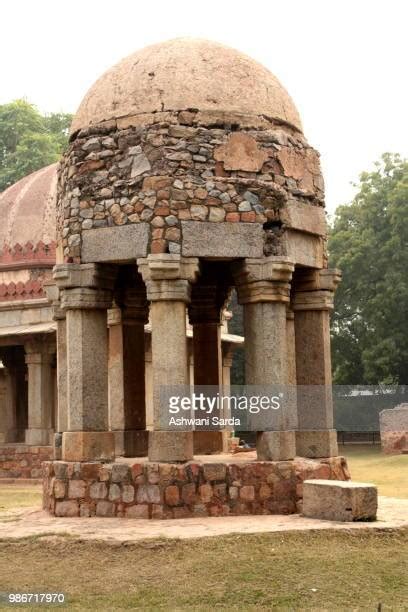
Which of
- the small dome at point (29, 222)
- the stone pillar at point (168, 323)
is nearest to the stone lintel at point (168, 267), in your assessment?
the stone pillar at point (168, 323)

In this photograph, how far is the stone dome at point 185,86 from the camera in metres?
10.7

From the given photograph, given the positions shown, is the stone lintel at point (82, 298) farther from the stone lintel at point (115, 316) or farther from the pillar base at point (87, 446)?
the stone lintel at point (115, 316)

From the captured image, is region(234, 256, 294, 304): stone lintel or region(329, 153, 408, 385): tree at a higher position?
region(329, 153, 408, 385): tree

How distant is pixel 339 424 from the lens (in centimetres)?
2983

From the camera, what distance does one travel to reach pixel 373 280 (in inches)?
1259

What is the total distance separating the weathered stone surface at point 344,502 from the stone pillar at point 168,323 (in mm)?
1504

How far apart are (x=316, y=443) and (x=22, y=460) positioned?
36.2 feet

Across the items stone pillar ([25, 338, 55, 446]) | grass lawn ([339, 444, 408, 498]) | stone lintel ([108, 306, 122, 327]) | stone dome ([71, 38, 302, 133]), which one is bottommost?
grass lawn ([339, 444, 408, 498])

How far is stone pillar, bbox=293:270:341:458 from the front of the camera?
11281mm

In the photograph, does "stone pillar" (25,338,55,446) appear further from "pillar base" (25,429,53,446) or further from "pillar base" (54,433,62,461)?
"pillar base" (54,433,62,461)

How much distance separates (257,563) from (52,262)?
1430 cm

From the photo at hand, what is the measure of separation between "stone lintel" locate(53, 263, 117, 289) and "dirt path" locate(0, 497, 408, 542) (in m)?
2.58

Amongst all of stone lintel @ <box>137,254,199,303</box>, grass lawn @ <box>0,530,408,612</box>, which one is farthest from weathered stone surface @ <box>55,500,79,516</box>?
stone lintel @ <box>137,254,199,303</box>

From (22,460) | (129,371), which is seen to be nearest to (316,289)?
(129,371)
